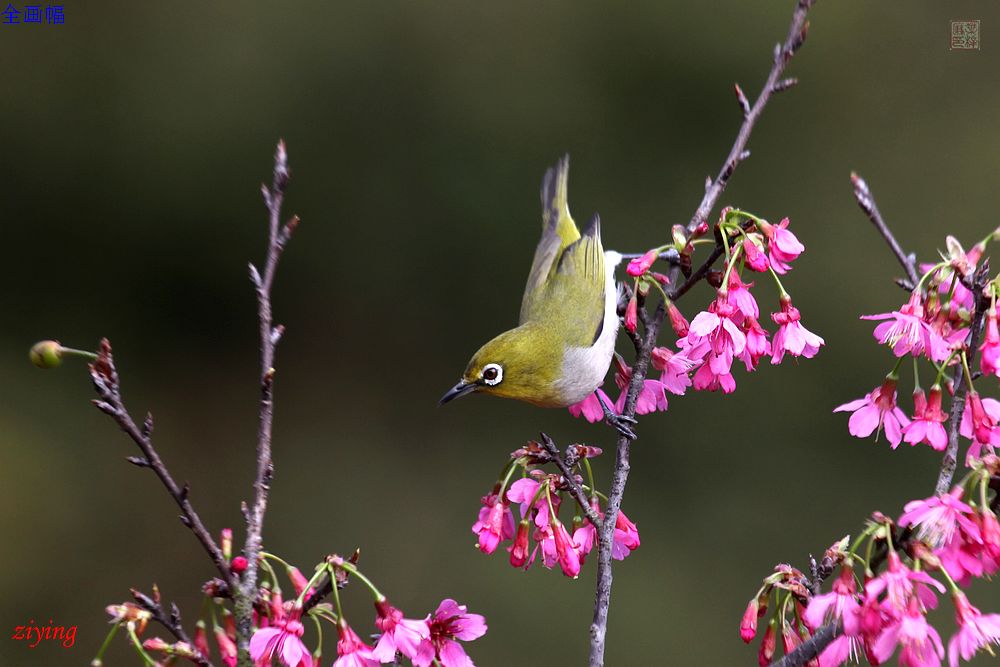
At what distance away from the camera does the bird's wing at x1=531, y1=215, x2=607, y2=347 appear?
3443 mm

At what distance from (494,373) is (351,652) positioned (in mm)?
1437

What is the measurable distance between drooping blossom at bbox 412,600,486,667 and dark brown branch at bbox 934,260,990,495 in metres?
0.92

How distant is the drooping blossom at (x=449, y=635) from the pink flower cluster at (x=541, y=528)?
0.21 metres

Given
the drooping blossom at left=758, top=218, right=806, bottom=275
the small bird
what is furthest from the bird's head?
the drooping blossom at left=758, top=218, right=806, bottom=275

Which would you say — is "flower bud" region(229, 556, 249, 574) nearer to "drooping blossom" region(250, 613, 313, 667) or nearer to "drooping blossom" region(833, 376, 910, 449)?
"drooping blossom" region(250, 613, 313, 667)

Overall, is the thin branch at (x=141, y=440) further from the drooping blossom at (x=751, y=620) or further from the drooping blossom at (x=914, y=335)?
the drooping blossom at (x=914, y=335)

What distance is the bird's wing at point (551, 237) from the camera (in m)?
3.85

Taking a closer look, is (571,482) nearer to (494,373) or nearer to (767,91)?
(767,91)

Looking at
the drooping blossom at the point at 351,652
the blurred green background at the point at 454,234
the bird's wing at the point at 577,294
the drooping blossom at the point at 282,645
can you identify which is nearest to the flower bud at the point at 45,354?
the drooping blossom at the point at 282,645

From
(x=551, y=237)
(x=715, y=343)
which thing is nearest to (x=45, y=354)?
(x=715, y=343)

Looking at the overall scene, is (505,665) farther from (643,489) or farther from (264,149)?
(264,149)

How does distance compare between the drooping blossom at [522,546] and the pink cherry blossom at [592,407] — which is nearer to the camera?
A: the drooping blossom at [522,546]

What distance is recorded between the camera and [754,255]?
2.12 m

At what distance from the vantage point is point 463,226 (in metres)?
6.56
